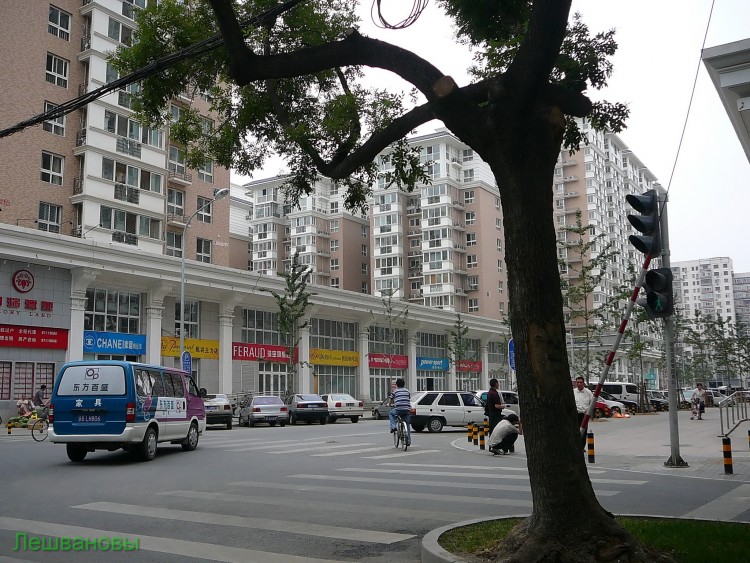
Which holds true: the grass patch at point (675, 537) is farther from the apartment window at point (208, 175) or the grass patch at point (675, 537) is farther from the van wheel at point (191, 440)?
the apartment window at point (208, 175)

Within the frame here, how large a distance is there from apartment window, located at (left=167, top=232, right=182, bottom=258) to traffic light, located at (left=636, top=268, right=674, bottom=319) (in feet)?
118

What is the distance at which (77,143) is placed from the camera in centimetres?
3819

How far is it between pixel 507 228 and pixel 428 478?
24.2 ft

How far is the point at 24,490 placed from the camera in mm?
10992

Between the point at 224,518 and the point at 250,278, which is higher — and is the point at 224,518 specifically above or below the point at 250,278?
below

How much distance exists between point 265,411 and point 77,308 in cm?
1074

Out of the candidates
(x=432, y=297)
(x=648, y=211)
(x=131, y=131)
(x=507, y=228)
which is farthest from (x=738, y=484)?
(x=432, y=297)

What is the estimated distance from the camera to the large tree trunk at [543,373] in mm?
5664

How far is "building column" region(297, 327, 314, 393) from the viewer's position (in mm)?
48031

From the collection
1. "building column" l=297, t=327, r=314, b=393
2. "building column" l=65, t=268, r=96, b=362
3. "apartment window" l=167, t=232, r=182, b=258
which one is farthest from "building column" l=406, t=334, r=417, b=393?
Answer: "building column" l=65, t=268, r=96, b=362

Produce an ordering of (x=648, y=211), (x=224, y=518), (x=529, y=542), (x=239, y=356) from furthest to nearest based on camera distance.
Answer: (x=239, y=356) → (x=648, y=211) → (x=224, y=518) → (x=529, y=542)

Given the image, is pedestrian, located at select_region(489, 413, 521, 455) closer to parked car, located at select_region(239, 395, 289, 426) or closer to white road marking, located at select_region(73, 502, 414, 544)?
white road marking, located at select_region(73, 502, 414, 544)

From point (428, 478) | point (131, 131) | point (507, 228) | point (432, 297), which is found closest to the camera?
point (507, 228)

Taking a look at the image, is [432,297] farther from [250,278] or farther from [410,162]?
[410,162]
